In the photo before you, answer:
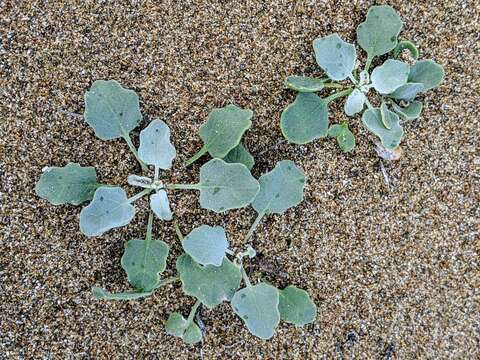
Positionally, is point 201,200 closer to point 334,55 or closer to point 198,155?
point 198,155

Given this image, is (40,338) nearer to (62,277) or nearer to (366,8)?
(62,277)

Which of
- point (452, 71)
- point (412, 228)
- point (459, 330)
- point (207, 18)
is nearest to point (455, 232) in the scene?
point (412, 228)

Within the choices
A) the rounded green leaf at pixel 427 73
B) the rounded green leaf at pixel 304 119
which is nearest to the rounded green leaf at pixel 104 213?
the rounded green leaf at pixel 304 119

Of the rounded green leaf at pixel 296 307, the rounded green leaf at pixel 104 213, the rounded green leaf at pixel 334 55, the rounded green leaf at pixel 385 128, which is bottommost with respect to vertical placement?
the rounded green leaf at pixel 296 307

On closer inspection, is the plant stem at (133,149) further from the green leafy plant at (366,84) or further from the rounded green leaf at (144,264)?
the green leafy plant at (366,84)

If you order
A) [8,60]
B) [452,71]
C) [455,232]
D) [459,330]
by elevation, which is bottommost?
[459,330]

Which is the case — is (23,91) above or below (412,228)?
above
